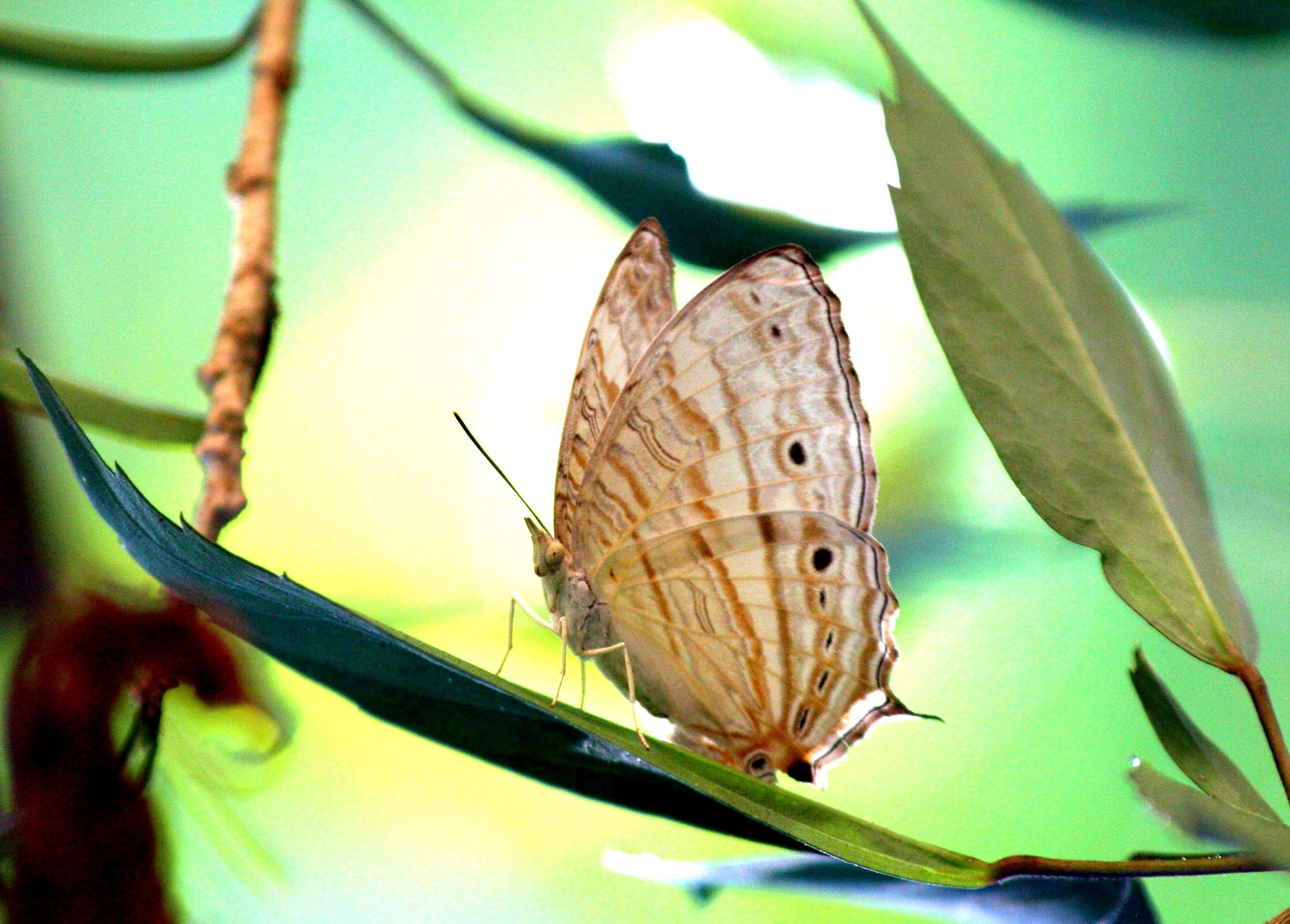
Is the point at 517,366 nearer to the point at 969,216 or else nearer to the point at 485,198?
the point at 485,198

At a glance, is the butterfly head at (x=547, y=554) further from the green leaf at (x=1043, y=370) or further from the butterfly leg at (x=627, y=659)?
the green leaf at (x=1043, y=370)

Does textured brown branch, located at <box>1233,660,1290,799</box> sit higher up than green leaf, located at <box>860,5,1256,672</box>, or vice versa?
green leaf, located at <box>860,5,1256,672</box>

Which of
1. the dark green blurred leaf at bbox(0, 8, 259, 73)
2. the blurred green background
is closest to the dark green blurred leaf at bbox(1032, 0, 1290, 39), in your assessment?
the blurred green background

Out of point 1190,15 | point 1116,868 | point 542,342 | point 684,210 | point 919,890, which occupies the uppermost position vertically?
point 1190,15

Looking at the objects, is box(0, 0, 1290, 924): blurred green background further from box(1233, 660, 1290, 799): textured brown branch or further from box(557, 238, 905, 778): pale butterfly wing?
box(1233, 660, 1290, 799): textured brown branch

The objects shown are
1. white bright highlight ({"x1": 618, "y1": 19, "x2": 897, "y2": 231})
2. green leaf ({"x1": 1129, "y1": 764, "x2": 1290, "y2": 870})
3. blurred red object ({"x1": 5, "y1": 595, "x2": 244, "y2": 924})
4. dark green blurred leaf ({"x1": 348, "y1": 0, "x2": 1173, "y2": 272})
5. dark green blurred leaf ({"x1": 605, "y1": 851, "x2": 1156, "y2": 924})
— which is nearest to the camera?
green leaf ({"x1": 1129, "y1": 764, "x2": 1290, "y2": 870})

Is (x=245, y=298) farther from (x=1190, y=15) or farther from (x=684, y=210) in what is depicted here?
(x=1190, y=15)

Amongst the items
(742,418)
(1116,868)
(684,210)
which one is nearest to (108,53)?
(684,210)

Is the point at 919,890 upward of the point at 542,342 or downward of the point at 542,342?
upward
